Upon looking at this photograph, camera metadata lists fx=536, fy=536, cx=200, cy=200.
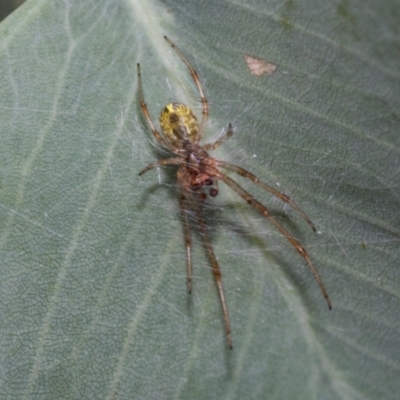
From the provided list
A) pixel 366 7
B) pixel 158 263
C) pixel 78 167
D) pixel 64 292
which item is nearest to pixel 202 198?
pixel 158 263

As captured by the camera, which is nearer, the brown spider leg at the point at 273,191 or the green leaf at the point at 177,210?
the green leaf at the point at 177,210

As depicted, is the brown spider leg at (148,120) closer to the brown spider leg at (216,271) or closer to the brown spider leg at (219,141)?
the brown spider leg at (219,141)

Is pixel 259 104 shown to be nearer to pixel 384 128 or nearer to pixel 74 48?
pixel 384 128

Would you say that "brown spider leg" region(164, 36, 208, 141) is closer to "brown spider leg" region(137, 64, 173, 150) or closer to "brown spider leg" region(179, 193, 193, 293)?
"brown spider leg" region(137, 64, 173, 150)

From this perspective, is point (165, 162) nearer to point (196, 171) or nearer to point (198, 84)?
point (196, 171)

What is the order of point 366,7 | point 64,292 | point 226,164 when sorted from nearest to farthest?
1. point 366,7
2. point 64,292
3. point 226,164

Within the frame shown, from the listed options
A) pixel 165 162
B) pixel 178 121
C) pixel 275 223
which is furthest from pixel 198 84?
pixel 275 223

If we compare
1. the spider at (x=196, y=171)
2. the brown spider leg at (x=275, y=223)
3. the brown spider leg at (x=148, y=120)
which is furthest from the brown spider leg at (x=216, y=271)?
the brown spider leg at (x=148, y=120)
